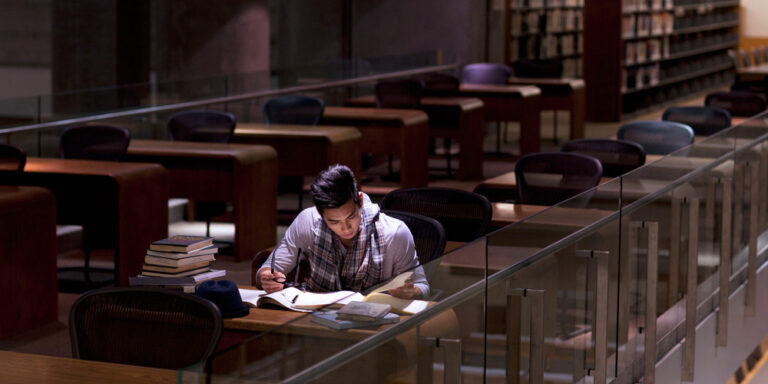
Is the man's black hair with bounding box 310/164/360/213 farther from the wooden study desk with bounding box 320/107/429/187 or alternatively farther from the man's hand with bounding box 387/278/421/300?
the wooden study desk with bounding box 320/107/429/187

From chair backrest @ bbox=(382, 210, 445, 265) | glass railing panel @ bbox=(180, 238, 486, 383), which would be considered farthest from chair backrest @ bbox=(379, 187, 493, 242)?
glass railing panel @ bbox=(180, 238, 486, 383)

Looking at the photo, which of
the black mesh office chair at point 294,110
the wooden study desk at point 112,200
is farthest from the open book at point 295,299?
the black mesh office chair at point 294,110

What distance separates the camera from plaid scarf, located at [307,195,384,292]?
13.2 ft

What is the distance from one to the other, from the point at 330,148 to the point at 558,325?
4796 mm

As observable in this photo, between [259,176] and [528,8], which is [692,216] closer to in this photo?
[259,176]

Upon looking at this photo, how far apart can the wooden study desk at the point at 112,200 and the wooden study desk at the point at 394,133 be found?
10.5 feet

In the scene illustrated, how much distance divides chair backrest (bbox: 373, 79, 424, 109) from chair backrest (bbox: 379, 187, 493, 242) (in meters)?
5.84

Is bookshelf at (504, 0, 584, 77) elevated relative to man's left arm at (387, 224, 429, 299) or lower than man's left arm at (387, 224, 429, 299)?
elevated

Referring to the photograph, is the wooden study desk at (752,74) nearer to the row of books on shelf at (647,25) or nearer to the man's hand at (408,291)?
the row of books on shelf at (647,25)

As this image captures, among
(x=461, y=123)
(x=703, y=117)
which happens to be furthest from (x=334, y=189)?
(x=461, y=123)

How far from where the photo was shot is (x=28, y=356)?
3.16 meters

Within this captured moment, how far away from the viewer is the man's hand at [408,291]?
2.82 m

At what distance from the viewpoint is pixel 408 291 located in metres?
2.82

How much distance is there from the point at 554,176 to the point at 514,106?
6.13m
